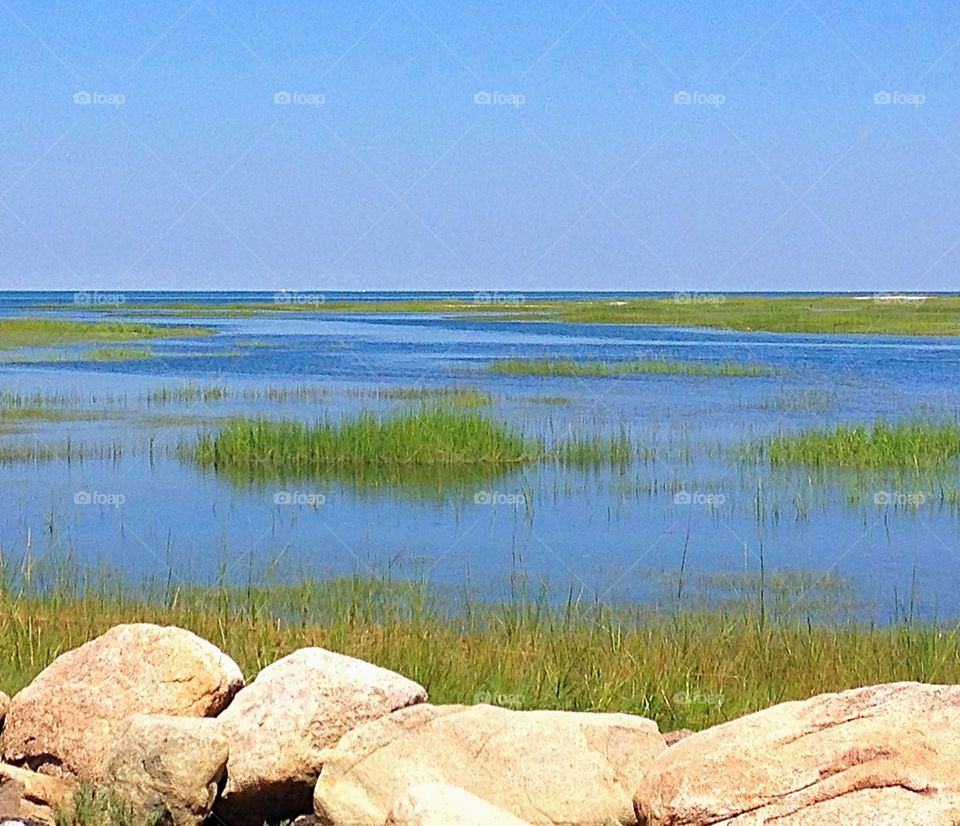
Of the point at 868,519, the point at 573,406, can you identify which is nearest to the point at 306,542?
the point at 868,519

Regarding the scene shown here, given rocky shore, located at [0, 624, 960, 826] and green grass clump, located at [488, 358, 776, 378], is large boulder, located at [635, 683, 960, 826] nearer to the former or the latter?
rocky shore, located at [0, 624, 960, 826]

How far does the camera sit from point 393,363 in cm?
4159

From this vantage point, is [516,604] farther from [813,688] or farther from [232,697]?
[232,697]

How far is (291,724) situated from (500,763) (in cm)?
98

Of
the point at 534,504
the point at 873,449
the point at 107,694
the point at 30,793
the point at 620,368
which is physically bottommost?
the point at 30,793

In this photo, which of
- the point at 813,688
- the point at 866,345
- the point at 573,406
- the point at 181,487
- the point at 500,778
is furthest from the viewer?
the point at 866,345

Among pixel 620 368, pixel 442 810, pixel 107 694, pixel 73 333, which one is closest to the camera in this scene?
pixel 442 810

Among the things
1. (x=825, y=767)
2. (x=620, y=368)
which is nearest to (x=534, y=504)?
(x=825, y=767)

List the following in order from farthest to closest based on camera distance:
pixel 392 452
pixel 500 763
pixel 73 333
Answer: pixel 73 333 < pixel 392 452 < pixel 500 763

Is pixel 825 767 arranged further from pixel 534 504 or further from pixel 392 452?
pixel 392 452

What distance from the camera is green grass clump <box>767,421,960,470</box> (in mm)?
19891

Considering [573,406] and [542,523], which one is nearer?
[542,523]

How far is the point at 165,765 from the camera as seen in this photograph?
5.99 metres

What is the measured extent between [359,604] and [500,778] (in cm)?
569
